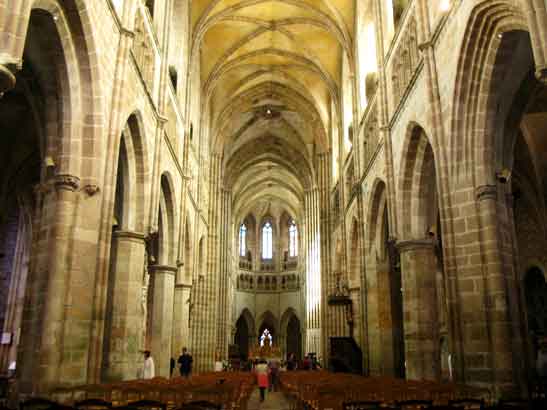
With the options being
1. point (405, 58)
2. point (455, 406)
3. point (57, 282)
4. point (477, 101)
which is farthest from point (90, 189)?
point (405, 58)

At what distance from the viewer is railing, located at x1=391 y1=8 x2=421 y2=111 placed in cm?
1495

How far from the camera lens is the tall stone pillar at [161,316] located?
1880cm

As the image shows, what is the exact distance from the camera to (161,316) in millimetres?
18922

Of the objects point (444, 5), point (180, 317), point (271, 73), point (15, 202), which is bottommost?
point (180, 317)

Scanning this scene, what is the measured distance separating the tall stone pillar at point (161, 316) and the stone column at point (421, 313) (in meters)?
8.61

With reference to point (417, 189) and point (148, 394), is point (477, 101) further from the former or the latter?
point (148, 394)

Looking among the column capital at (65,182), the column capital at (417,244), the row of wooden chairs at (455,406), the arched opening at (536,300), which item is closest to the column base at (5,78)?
the column capital at (65,182)

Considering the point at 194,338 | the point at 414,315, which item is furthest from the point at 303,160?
the point at 414,315

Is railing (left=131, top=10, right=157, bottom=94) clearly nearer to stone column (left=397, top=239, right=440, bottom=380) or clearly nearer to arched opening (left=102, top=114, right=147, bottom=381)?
arched opening (left=102, top=114, right=147, bottom=381)

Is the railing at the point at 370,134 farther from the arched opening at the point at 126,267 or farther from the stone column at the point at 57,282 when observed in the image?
the stone column at the point at 57,282

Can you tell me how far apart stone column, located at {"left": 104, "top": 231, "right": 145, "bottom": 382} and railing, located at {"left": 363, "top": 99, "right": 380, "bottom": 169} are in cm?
999

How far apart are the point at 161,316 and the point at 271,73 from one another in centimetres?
1944

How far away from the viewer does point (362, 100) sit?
23.2 m

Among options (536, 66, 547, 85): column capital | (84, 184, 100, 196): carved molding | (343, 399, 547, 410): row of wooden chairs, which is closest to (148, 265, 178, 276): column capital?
(84, 184, 100, 196): carved molding
